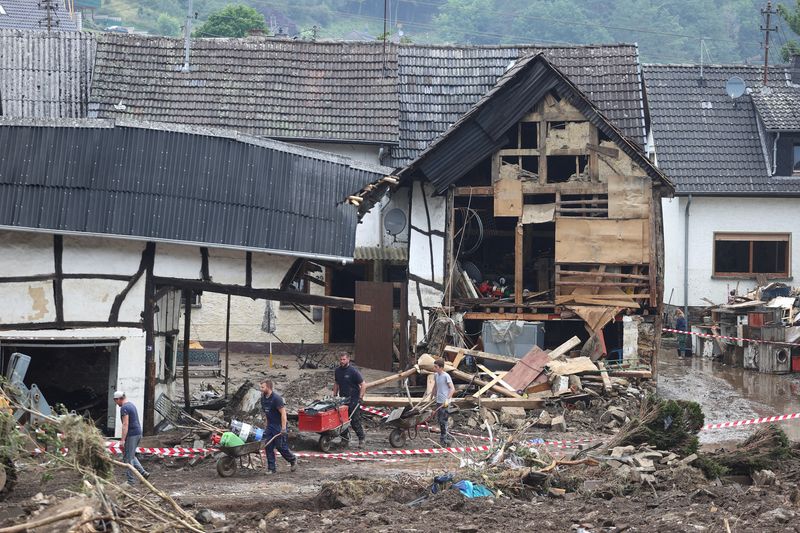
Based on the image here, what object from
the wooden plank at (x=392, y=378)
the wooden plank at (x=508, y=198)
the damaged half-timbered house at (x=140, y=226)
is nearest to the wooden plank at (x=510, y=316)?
the wooden plank at (x=508, y=198)

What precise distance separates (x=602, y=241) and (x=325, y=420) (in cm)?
999

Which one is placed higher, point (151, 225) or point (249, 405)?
point (151, 225)

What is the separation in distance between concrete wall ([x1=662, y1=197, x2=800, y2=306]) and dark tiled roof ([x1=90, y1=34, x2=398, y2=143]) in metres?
11.1

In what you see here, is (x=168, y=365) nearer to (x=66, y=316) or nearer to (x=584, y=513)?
(x=66, y=316)

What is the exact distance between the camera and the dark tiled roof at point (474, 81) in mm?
28984

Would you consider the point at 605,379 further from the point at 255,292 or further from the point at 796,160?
the point at 796,160

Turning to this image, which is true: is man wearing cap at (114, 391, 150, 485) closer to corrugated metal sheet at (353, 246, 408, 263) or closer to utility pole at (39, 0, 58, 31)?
corrugated metal sheet at (353, 246, 408, 263)

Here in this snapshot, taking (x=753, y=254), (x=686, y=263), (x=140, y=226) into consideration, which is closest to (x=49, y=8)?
(x=686, y=263)

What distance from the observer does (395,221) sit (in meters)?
28.1

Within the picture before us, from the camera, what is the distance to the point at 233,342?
32.4m

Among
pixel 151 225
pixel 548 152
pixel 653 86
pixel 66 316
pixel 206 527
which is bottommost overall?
pixel 206 527

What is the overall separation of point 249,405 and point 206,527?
8.49m

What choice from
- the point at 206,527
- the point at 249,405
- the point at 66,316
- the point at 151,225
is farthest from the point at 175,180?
the point at 206,527

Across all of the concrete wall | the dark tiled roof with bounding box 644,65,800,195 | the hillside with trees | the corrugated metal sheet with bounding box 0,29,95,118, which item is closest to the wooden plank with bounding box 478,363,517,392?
the corrugated metal sheet with bounding box 0,29,95,118
